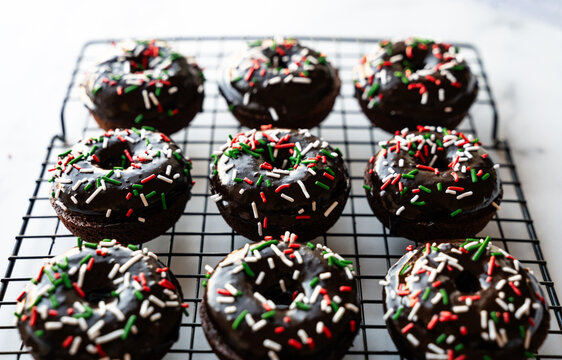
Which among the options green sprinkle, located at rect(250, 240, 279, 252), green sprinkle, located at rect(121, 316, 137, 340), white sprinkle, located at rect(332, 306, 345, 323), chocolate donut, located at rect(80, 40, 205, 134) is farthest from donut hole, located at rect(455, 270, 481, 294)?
chocolate donut, located at rect(80, 40, 205, 134)

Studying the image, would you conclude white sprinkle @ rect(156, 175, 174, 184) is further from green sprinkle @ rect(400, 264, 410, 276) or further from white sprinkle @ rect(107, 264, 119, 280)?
green sprinkle @ rect(400, 264, 410, 276)

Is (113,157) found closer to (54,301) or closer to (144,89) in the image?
(144,89)

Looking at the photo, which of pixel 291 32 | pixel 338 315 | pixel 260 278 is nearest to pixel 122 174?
pixel 260 278

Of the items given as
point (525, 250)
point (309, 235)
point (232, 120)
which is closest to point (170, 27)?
point (232, 120)

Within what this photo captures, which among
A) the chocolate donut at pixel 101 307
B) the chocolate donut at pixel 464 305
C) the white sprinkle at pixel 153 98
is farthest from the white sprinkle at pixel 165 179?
the chocolate donut at pixel 464 305

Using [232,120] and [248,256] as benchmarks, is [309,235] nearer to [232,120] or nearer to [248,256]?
[248,256]
